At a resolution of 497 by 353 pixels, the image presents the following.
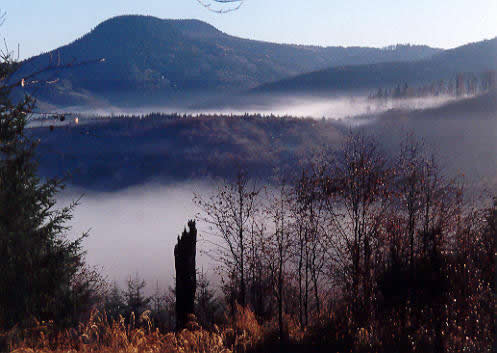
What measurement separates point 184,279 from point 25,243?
12.5 ft

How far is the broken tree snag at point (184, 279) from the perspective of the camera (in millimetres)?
11484

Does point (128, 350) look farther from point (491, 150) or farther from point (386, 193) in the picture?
Result: point (491, 150)

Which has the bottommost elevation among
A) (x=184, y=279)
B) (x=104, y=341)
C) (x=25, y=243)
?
(x=184, y=279)

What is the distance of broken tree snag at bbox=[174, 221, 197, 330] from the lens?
1148 centimetres

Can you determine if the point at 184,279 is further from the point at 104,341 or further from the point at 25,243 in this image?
the point at 104,341

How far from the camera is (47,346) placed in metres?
6.53

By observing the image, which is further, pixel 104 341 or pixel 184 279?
pixel 184 279

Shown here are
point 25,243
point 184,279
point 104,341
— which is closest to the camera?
point 104,341

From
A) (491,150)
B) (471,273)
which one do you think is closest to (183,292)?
(471,273)

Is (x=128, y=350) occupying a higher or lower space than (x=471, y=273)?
higher

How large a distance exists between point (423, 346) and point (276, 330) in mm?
3100

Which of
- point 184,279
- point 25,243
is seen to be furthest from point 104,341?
point 25,243

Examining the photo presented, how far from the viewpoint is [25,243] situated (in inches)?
421

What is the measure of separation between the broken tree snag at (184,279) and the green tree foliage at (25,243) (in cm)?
234
